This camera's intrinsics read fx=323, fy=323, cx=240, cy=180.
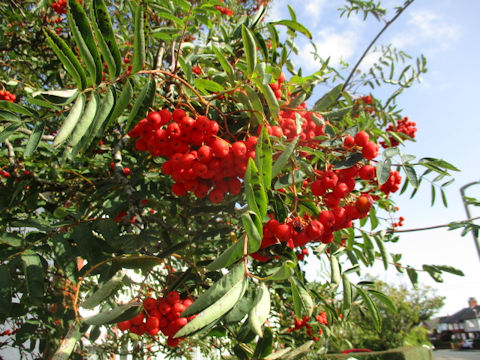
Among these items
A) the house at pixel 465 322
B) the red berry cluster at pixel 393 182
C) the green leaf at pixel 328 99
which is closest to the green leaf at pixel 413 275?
the red berry cluster at pixel 393 182

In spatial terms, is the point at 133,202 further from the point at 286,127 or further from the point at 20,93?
the point at 20,93

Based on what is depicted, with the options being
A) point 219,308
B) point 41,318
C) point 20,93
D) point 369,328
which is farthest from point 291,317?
point 369,328

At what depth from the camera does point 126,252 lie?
1438 millimetres

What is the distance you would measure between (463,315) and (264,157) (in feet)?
223

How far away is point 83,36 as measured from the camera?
3.44 feet

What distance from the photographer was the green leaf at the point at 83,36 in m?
0.96

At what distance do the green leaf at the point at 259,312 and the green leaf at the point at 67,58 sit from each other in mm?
914

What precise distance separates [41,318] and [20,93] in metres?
2.42

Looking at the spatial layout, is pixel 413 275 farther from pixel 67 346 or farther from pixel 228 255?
pixel 67 346

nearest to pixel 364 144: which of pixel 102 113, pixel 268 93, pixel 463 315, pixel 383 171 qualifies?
pixel 383 171

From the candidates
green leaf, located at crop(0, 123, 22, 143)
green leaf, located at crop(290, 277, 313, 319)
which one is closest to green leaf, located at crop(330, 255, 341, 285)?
green leaf, located at crop(290, 277, 313, 319)

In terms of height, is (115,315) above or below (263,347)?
above

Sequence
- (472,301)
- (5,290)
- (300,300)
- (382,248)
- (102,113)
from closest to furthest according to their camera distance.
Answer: (102,113)
(300,300)
(5,290)
(382,248)
(472,301)

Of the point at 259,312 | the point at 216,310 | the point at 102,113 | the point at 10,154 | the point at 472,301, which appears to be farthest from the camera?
the point at 472,301
